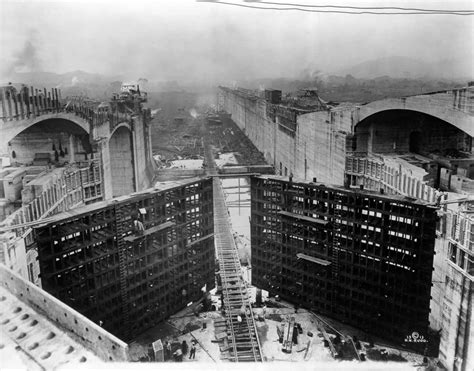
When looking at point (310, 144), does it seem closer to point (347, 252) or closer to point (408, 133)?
point (408, 133)

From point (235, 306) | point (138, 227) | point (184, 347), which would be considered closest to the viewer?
point (184, 347)

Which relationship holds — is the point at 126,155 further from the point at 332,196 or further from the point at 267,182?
the point at 332,196

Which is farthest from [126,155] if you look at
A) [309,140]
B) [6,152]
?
[309,140]

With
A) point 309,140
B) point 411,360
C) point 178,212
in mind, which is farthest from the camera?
point 309,140

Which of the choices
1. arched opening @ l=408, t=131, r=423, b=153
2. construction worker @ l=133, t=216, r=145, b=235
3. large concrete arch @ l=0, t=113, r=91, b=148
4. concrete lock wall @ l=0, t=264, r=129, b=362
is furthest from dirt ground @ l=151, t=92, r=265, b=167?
concrete lock wall @ l=0, t=264, r=129, b=362

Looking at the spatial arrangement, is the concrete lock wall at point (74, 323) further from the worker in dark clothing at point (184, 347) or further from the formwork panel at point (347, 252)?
the formwork panel at point (347, 252)

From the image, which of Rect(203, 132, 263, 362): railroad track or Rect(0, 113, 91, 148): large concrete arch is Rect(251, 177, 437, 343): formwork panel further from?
Rect(0, 113, 91, 148): large concrete arch

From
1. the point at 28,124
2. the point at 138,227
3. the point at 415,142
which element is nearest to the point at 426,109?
the point at 415,142
